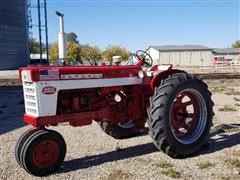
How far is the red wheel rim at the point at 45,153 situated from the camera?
6027 millimetres

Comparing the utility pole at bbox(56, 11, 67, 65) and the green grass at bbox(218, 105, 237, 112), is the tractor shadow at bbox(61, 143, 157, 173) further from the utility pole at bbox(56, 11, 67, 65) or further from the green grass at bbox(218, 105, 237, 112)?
the utility pole at bbox(56, 11, 67, 65)

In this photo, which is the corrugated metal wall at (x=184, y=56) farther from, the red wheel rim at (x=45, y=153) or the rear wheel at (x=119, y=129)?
the red wheel rim at (x=45, y=153)

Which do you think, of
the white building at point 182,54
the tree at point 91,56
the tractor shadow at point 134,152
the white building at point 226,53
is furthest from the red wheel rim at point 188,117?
the white building at point 226,53

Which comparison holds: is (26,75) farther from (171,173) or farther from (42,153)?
(171,173)

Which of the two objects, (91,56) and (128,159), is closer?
(128,159)

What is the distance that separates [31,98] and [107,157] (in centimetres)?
163

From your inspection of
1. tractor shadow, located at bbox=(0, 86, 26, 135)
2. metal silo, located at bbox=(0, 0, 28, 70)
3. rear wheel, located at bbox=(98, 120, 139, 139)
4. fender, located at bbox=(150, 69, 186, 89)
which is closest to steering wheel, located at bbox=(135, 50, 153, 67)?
fender, located at bbox=(150, 69, 186, 89)

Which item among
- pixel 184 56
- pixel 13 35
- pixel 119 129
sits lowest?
pixel 119 129

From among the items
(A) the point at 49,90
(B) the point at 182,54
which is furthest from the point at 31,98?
(B) the point at 182,54

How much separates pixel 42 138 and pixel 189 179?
209cm

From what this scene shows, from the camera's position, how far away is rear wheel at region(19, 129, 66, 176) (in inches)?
235

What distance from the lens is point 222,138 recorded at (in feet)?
26.5

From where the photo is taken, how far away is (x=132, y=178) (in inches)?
230

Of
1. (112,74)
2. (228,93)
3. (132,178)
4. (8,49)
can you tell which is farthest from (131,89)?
(8,49)
